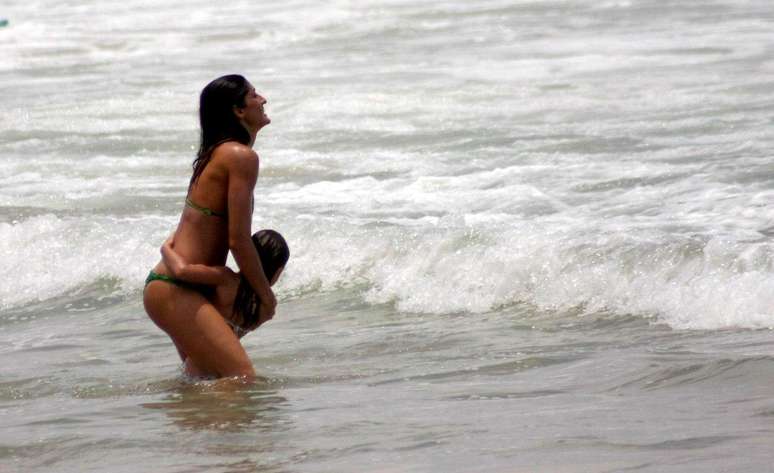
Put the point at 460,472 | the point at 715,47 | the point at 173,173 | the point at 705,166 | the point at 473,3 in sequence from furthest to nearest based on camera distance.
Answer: the point at 473,3, the point at 715,47, the point at 173,173, the point at 705,166, the point at 460,472

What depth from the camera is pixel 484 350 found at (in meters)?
6.87

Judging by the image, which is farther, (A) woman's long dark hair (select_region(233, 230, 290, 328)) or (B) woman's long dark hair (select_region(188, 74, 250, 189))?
(A) woman's long dark hair (select_region(233, 230, 290, 328))

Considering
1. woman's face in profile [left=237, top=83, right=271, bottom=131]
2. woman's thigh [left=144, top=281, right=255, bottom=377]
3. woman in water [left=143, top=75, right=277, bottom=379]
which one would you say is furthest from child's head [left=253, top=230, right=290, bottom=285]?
woman's face in profile [left=237, top=83, right=271, bottom=131]

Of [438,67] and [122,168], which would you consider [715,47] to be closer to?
[438,67]

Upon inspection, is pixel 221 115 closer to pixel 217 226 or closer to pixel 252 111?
pixel 252 111

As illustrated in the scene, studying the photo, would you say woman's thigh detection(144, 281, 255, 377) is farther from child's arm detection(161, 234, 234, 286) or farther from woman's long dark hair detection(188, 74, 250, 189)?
woman's long dark hair detection(188, 74, 250, 189)

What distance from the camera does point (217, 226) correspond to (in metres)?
5.62

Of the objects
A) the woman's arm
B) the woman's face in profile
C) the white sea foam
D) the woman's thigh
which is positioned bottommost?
the white sea foam

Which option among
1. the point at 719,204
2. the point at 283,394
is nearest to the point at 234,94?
the point at 283,394

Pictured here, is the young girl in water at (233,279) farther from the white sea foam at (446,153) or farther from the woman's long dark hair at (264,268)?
the white sea foam at (446,153)

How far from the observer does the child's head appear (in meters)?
5.74

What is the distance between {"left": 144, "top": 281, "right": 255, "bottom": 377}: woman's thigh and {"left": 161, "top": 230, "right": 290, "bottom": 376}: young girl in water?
4 cm

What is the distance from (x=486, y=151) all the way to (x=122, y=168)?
305cm

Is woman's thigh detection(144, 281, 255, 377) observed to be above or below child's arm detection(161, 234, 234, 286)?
below
